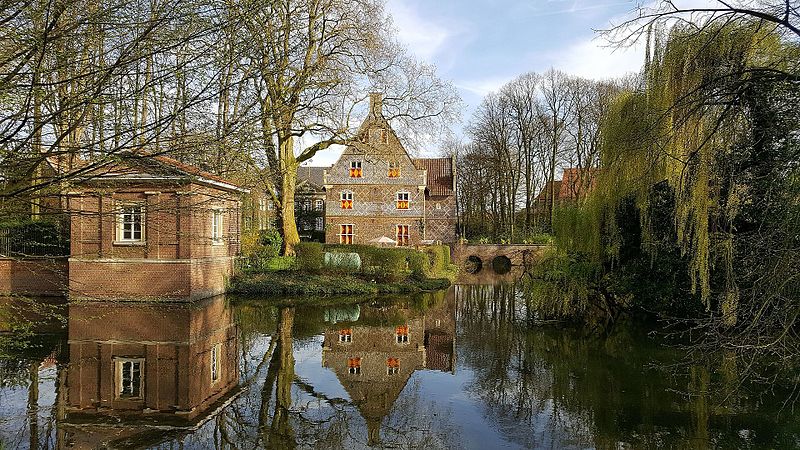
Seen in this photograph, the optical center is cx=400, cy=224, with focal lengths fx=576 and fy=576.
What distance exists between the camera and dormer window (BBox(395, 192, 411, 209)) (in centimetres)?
3388

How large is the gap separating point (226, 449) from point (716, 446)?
453 centimetres

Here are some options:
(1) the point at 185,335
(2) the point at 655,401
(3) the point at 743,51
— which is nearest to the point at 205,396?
(1) the point at 185,335

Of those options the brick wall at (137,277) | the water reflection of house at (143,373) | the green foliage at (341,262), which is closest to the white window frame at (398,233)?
the green foliage at (341,262)

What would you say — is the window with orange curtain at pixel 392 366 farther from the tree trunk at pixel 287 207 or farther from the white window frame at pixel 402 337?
the tree trunk at pixel 287 207

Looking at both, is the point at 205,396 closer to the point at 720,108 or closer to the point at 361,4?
the point at 720,108

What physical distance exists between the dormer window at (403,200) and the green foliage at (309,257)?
13.8 meters

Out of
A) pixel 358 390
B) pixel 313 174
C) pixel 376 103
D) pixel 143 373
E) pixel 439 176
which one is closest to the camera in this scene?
pixel 358 390

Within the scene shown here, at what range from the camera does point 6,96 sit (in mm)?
2822

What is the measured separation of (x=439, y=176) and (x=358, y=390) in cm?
3425

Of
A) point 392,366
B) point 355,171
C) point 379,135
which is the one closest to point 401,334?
point 392,366

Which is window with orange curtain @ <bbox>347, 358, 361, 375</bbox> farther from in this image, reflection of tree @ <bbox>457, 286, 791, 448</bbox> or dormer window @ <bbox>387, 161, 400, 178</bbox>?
dormer window @ <bbox>387, 161, 400, 178</bbox>

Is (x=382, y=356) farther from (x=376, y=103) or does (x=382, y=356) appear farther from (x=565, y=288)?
(x=376, y=103)

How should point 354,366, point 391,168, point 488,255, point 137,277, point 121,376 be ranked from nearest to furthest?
point 121,376, point 354,366, point 137,277, point 391,168, point 488,255

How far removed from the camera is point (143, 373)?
314 inches
